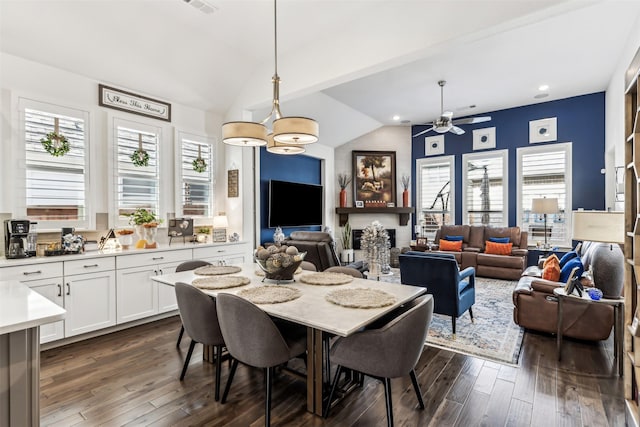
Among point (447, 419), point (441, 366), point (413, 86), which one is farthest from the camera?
point (413, 86)

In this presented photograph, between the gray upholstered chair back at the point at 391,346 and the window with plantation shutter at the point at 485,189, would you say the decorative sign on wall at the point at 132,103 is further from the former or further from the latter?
the window with plantation shutter at the point at 485,189

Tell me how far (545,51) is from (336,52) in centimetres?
314

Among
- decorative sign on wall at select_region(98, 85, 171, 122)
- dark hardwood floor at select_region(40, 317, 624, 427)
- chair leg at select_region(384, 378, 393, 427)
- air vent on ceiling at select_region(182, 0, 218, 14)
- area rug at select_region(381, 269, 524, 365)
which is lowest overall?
dark hardwood floor at select_region(40, 317, 624, 427)

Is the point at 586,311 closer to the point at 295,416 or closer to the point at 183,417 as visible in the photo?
the point at 295,416

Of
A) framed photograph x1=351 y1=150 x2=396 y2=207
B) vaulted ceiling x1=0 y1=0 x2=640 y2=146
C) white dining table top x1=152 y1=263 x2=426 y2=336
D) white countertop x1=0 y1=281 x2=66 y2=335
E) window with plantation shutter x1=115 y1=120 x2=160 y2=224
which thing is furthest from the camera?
framed photograph x1=351 y1=150 x2=396 y2=207

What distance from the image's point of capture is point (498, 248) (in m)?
6.61

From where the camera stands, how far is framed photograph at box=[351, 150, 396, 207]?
846 cm

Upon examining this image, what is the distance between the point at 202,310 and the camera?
231cm

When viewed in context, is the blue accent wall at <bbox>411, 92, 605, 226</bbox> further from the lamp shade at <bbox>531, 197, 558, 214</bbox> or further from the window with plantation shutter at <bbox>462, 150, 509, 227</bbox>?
the lamp shade at <bbox>531, 197, 558, 214</bbox>

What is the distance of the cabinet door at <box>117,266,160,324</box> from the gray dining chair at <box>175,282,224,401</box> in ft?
5.77

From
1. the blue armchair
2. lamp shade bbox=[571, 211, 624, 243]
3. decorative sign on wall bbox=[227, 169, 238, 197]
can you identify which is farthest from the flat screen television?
lamp shade bbox=[571, 211, 624, 243]

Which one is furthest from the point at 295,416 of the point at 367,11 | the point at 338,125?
the point at 338,125

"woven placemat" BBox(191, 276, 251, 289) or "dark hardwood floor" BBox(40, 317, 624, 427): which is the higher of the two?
"woven placemat" BBox(191, 276, 251, 289)

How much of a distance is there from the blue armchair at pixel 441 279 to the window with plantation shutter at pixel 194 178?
10.5 ft
